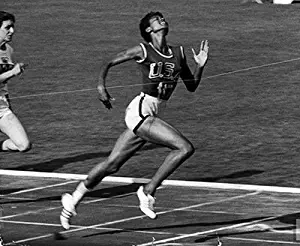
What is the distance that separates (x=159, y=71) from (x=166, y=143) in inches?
36.0

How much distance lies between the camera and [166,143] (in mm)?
14531

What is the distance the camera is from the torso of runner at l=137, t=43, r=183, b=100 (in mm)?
14852

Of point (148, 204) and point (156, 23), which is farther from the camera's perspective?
point (156, 23)

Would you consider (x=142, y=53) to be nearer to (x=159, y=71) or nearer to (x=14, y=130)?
(x=159, y=71)

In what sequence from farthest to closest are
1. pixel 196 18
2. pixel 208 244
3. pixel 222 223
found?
pixel 196 18 < pixel 222 223 < pixel 208 244

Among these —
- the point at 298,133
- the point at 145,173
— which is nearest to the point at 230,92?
the point at 298,133

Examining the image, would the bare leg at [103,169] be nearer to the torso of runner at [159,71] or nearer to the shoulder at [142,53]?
the torso of runner at [159,71]

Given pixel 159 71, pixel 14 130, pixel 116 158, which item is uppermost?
pixel 159 71

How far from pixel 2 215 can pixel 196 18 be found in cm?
2210

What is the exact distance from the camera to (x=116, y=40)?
110 feet

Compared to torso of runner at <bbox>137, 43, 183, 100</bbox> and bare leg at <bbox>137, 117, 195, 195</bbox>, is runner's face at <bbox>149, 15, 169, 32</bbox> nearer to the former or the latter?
torso of runner at <bbox>137, 43, 183, 100</bbox>

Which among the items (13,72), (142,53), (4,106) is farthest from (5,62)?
(142,53)

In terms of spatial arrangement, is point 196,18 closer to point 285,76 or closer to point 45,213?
point 285,76

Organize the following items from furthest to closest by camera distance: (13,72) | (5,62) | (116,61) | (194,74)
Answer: (5,62), (13,72), (194,74), (116,61)
